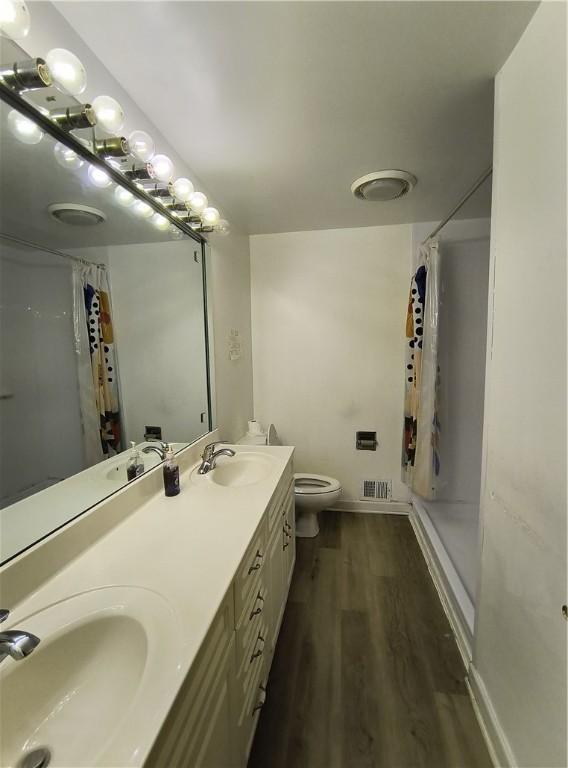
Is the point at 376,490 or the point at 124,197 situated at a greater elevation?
the point at 124,197

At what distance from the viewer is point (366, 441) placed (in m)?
2.55

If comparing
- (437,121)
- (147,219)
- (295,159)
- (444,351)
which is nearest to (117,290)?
(147,219)

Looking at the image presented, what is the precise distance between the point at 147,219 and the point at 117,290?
0.39 metres

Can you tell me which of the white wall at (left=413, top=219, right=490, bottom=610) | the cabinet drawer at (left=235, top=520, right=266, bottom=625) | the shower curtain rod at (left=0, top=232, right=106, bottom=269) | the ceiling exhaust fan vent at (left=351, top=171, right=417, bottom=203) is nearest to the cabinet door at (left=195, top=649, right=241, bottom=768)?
the cabinet drawer at (left=235, top=520, right=266, bottom=625)

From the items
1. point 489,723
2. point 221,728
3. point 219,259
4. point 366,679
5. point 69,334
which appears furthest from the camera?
point 219,259

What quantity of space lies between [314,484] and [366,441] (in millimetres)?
564

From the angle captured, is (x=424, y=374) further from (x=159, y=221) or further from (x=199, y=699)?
(x=199, y=699)

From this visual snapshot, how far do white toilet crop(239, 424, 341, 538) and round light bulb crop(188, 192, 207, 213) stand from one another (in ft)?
4.90

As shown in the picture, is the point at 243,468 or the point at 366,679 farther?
the point at 243,468

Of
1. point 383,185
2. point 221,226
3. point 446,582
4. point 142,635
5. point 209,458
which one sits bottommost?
point 446,582

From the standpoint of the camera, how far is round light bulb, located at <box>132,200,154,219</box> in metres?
1.26

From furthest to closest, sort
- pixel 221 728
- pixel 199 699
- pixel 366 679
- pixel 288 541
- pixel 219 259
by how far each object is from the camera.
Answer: pixel 219 259, pixel 288 541, pixel 366 679, pixel 221 728, pixel 199 699

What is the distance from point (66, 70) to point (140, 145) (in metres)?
0.28

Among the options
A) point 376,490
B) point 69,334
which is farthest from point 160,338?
point 376,490
